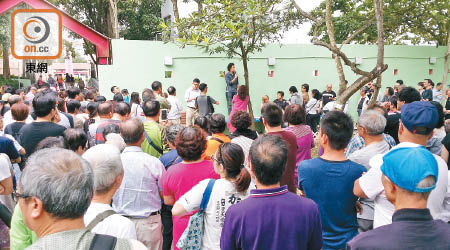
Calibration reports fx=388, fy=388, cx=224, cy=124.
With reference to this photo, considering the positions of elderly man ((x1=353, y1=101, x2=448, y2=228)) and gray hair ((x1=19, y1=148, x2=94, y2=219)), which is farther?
elderly man ((x1=353, y1=101, x2=448, y2=228))

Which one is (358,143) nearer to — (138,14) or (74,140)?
(74,140)

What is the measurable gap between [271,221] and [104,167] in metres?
0.97

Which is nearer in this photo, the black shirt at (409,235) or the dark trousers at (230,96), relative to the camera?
the black shirt at (409,235)

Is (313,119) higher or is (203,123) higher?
(203,123)

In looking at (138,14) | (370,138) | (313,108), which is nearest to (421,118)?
(370,138)

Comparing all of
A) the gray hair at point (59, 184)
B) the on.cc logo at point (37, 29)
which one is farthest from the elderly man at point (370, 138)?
the on.cc logo at point (37, 29)

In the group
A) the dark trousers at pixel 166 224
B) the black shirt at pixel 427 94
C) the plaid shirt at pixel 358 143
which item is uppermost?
the black shirt at pixel 427 94

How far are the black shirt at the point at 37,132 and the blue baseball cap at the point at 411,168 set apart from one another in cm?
373

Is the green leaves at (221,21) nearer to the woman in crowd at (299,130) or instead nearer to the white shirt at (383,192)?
the woman in crowd at (299,130)

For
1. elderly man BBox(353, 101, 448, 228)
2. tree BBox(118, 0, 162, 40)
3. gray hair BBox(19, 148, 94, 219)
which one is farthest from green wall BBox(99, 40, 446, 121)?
tree BBox(118, 0, 162, 40)

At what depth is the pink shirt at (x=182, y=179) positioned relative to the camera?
9.68ft

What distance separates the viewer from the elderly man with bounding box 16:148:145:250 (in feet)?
4.81

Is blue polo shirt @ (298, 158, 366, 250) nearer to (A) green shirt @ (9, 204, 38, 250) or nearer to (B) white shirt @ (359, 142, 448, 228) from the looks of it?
(B) white shirt @ (359, 142, 448, 228)

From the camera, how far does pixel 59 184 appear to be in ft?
4.87
